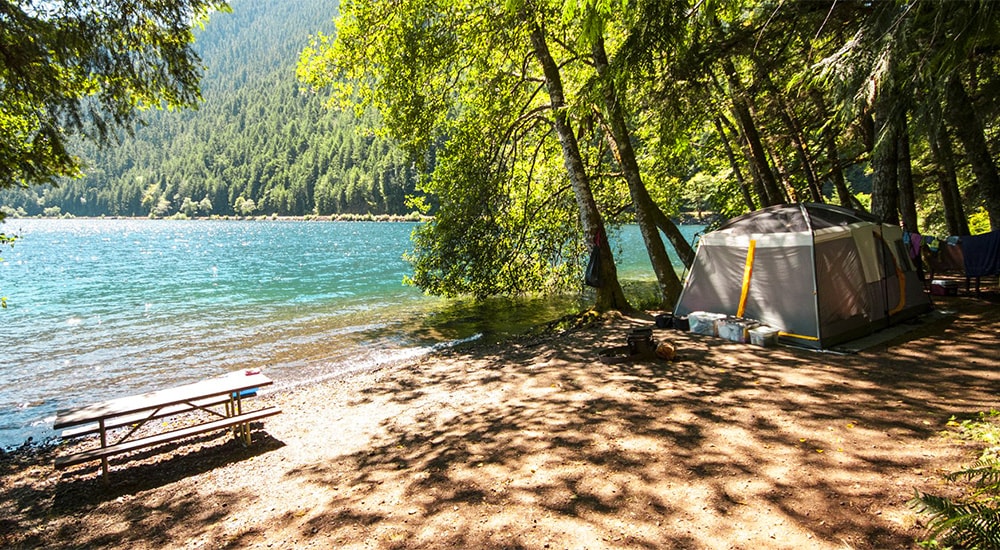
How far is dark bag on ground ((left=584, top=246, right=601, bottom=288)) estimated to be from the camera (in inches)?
478

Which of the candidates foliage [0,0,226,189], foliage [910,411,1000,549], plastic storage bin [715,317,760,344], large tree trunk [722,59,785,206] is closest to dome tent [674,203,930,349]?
plastic storage bin [715,317,760,344]

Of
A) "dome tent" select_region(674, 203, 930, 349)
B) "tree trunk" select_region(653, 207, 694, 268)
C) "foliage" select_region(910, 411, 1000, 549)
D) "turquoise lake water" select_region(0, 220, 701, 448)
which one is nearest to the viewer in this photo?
"foliage" select_region(910, 411, 1000, 549)

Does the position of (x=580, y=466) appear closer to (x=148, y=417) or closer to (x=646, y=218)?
(x=148, y=417)

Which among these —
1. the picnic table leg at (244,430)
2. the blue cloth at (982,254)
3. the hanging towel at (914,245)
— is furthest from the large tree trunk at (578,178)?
the picnic table leg at (244,430)

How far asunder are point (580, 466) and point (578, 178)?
27.9ft

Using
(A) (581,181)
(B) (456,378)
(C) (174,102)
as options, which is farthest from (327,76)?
(B) (456,378)

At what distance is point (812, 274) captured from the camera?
321 inches

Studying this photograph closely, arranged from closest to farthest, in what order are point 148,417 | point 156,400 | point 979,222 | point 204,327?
point 148,417, point 156,400, point 204,327, point 979,222

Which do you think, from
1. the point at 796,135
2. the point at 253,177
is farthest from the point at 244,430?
the point at 253,177

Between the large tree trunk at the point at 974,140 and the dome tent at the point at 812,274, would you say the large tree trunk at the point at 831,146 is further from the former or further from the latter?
the dome tent at the point at 812,274

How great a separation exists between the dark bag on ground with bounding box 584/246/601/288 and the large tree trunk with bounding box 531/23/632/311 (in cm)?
12

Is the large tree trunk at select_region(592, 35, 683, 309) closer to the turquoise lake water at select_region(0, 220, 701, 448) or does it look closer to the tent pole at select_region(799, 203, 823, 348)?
the tent pole at select_region(799, 203, 823, 348)

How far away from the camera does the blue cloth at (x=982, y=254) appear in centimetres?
1055

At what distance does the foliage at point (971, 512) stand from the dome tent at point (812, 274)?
4596 millimetres
